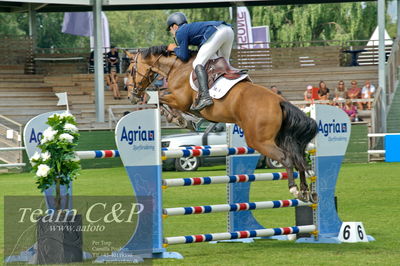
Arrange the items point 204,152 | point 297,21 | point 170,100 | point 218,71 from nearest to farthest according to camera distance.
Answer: point 204,152
point 218,71
point 170,100
point 297,21

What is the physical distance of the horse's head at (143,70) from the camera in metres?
9.90

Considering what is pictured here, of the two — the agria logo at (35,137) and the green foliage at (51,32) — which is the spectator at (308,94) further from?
the green foliage at (51,32)

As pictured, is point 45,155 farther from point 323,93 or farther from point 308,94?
point 308,94

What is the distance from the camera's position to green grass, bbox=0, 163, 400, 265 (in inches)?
320

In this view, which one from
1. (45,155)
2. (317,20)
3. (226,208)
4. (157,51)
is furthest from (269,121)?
(317,20)

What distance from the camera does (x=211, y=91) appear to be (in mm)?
8953

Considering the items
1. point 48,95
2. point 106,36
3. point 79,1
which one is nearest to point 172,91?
point 79,1

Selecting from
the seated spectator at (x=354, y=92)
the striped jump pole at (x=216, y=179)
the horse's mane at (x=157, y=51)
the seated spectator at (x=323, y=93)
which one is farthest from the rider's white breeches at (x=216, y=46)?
the seated spectator at (x=354, y=92)

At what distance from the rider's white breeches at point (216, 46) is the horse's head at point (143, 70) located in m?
0.70

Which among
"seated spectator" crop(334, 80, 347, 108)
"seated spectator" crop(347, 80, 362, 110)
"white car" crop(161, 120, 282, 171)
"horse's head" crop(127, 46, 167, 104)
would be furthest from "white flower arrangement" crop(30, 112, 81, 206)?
"seated spectator" crop(347, 80, 362, 110)

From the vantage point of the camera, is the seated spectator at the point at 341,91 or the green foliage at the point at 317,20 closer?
the seated spectator at the point at 341,91

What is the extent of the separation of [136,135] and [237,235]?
4.56 ft

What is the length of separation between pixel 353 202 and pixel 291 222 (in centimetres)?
249

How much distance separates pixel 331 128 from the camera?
9469 mm
